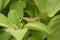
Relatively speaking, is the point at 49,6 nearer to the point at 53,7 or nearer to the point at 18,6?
the point at 53,7

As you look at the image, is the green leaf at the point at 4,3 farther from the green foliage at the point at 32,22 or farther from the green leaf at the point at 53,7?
the green leaf at the point at 53,7

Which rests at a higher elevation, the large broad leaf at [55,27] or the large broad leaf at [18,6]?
the large broad leaf at [18,6]

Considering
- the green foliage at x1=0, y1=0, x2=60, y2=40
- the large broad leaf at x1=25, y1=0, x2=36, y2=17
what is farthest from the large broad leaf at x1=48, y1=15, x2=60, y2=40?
the large broad leaf at x1=25, y1=0, x2=36, y2=17

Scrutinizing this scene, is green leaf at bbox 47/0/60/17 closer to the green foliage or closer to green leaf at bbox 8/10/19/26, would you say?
the green foliage

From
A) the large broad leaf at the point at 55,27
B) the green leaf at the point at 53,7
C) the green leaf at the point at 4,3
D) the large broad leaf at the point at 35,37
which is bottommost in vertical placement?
the large broad leaf at the point at 35,37

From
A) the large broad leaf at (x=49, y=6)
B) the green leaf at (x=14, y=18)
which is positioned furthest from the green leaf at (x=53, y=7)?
the green leaf at (x=14, y=18)

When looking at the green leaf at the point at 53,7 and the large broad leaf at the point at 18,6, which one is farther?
the large broad leaf at the point at 18,6

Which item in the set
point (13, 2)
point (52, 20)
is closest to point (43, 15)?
point (52, 20)

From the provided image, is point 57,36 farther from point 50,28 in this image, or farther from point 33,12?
point 33,12
